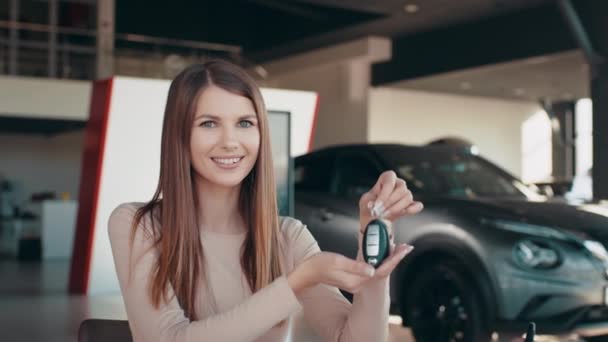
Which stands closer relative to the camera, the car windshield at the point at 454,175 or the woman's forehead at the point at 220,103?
the woman's forehead at the point at 220,103

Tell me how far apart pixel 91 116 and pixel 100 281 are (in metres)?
1.66

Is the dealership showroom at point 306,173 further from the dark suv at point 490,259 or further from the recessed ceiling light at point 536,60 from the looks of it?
the recessed ceiling light at point 536,60

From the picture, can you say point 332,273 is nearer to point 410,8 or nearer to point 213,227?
point 213,227

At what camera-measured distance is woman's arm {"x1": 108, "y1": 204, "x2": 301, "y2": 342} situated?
1.68 metres

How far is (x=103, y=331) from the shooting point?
2.09 metres

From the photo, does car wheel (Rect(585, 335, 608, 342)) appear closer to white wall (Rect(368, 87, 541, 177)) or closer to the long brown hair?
the long brown hair

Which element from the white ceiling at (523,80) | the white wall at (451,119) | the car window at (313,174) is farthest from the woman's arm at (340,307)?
the white wall at (451,119)

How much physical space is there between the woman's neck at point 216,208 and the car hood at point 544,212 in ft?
12.4

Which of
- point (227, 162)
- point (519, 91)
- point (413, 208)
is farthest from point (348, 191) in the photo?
point (519, 91)

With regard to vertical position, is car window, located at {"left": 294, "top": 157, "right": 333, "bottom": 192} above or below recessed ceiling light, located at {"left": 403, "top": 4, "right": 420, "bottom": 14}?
below

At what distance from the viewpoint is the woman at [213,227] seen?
1.87 metres

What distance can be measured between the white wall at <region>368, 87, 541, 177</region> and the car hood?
47.1 feet

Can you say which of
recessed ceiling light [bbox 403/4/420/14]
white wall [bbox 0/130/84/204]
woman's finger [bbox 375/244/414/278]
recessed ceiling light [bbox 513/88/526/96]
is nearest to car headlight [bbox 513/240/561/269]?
woman's finger [bbox 375/244/414/278]

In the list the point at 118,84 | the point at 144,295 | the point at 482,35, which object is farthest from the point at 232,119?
the point at 482,35
